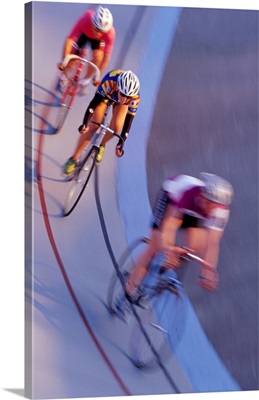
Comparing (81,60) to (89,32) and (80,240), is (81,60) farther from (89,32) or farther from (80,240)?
(80,240)

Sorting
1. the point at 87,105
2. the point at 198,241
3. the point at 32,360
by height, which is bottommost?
the point at 32,360

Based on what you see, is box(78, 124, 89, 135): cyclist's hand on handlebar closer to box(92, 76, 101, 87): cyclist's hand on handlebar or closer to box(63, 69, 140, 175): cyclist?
box(63, 69, 140, 175): cyclist

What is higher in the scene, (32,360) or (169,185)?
(169,185)

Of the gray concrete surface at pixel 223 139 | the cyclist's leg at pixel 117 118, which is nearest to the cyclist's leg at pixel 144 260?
the gray concrete surface at pixel 223 139

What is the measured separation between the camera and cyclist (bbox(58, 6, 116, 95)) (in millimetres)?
9625

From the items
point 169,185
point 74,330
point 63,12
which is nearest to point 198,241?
point 169,185

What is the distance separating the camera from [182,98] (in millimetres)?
10008

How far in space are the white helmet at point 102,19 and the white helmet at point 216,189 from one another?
1249 millimetres

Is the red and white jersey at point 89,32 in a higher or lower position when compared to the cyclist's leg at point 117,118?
higher

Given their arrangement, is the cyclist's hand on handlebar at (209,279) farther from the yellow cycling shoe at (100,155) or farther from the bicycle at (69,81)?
the bicycle at (69,81)

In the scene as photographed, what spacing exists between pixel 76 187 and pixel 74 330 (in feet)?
3.22

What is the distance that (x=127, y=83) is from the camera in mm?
9750

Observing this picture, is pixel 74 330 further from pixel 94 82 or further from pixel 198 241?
pixel 94 82

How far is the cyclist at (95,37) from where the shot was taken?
9625mm
